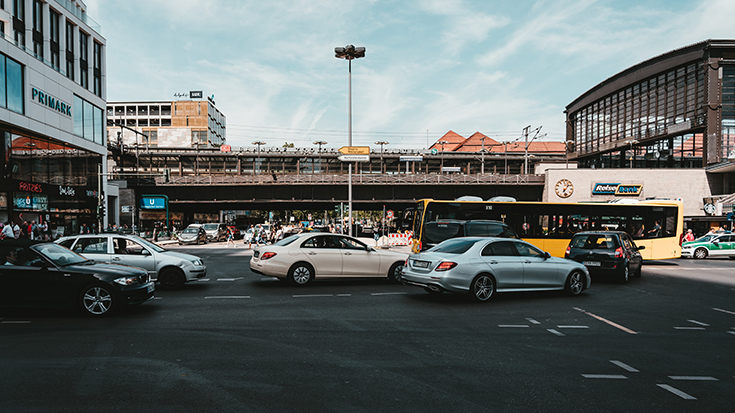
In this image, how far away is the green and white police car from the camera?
24844 mm

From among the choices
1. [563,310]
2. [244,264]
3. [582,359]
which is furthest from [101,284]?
[244,264]

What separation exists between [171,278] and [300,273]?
323cm

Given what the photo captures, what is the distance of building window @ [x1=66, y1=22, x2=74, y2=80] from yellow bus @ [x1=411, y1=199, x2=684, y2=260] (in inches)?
1389

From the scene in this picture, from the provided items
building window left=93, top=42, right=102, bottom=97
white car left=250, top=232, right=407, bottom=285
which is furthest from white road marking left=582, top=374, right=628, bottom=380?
building window left=93, top=42, right=102, bottom=97

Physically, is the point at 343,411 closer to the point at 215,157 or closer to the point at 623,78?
the point at 623,78

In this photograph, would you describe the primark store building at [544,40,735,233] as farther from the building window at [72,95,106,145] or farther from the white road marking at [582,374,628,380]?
the building window at [72,95,106,145]

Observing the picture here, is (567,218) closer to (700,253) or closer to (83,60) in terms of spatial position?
(700,253)

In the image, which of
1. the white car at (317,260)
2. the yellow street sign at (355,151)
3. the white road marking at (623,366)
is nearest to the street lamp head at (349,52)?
the yellow street sign at (355,151)

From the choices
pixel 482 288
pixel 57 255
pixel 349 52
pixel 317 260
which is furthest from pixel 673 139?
pixel 57 255

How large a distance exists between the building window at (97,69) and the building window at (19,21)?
9109mm

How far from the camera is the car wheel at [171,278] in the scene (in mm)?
12039

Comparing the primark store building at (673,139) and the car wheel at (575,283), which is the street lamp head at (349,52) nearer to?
the car wheel at (575,283)

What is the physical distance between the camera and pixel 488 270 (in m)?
10.2

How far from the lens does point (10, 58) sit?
1156 inches
